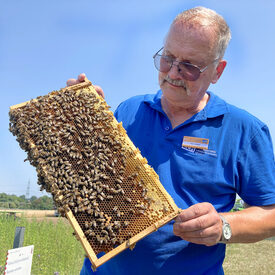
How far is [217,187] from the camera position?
13.5ft

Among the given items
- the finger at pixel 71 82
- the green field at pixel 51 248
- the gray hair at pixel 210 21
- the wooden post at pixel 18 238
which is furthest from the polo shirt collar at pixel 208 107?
the green field at pixel 51 248

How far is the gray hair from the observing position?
4359 mm

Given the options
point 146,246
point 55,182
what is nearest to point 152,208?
→ point 146,246

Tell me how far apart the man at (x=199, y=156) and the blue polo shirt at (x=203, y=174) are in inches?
0.5

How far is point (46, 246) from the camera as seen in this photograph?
40.0ft

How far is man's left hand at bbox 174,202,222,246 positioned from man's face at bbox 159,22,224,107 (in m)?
1.62

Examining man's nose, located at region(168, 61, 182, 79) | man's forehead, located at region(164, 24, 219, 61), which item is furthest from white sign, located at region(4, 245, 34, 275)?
man's forehead, located at region(164, 24, 219, 61)

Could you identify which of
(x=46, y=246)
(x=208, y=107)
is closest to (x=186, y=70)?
(x=208, y=107)

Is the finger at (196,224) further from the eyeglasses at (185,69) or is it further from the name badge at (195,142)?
the eyeglasses at (185,69)

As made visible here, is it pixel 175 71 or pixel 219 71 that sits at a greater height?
pixel 175 71

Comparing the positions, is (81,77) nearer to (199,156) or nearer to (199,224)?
(199,156)

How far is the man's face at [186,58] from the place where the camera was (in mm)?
4273

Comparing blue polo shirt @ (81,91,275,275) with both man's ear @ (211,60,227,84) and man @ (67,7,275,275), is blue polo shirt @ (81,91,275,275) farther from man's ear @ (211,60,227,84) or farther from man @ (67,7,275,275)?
man's ear @ (211,60,227,84)

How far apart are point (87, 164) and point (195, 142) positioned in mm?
1442
